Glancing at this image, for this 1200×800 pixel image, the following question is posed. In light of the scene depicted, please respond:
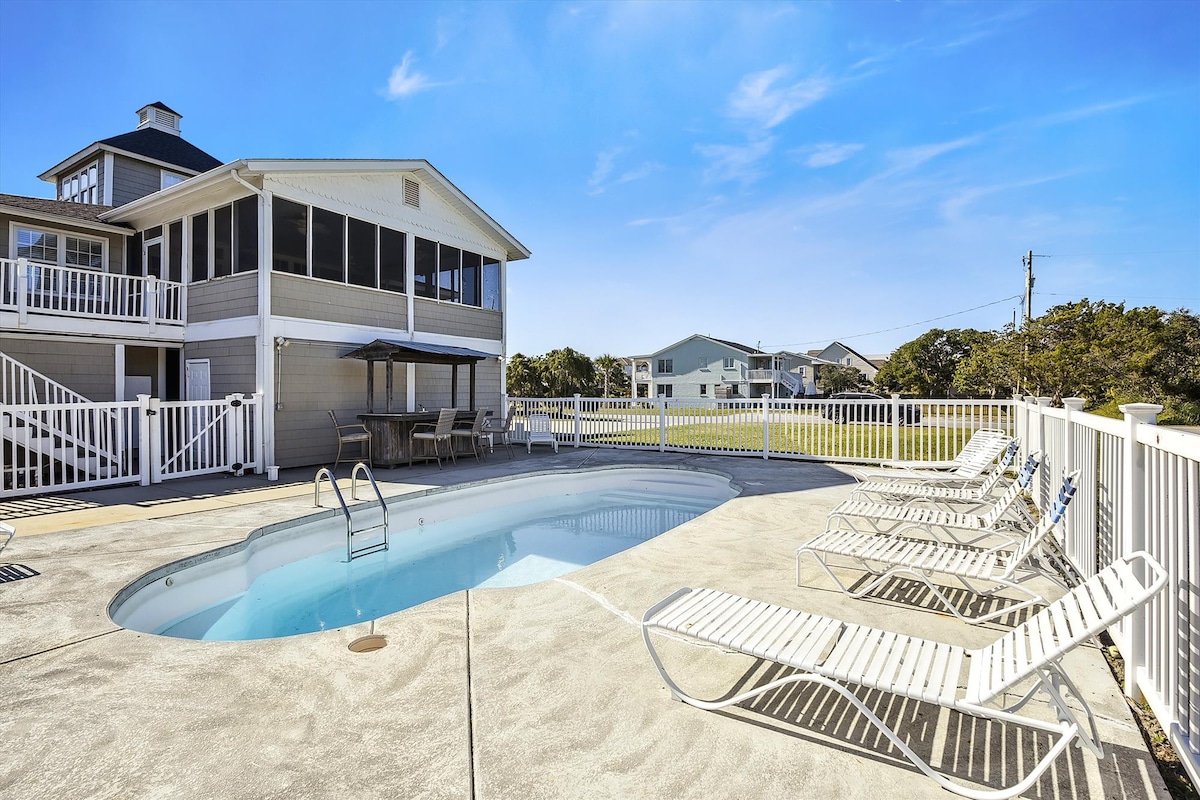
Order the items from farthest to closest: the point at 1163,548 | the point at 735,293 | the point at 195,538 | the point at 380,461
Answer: the point at 735,293
the point at 380,461
the point at 195,538
the point at 1163,548

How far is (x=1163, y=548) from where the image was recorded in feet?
7.51

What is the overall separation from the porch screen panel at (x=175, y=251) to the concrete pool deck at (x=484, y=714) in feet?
30.6

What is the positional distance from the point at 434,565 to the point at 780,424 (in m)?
7.89

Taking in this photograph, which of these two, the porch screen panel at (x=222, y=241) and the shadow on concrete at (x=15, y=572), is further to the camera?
the porch screen panel at (x=222, y=241)

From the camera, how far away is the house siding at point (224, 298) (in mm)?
10008

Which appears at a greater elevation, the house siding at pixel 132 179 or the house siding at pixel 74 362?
the house siding at pixel 132 179

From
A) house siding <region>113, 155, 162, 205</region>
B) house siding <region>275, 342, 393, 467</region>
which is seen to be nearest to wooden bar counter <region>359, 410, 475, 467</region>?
house siding <region>275, 342, 393, 467</region>

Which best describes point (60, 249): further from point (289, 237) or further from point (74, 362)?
point (289, 237)

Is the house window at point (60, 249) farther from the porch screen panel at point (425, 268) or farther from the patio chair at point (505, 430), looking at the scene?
the patio chair at point (505, 430)

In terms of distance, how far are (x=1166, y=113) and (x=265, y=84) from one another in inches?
880

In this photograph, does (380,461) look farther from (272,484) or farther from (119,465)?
(119,465)

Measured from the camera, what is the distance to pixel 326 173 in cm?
1057

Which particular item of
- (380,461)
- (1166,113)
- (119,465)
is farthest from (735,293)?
(119,465)

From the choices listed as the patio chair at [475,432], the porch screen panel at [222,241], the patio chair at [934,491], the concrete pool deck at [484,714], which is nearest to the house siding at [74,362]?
the porch screen panel at [222,241]
